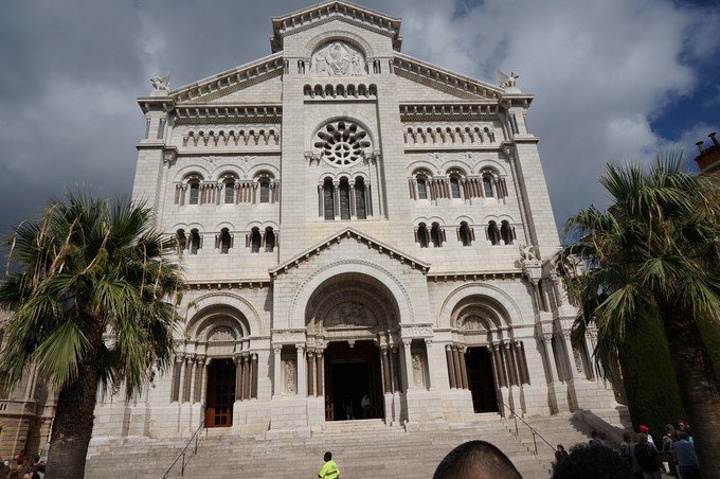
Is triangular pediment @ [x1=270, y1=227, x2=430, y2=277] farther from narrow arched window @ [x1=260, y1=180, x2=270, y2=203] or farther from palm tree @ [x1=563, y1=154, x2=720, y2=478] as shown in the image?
palm tree @ [x1=563, y1=154, x2=720, y2=478]

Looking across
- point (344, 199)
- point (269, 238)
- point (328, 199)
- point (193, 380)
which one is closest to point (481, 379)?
point (344, 199)

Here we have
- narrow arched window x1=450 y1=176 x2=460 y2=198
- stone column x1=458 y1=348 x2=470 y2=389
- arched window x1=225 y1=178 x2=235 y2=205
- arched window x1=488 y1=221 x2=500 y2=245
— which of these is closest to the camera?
stone column x1=458 y1=348 x2=470 y2=389

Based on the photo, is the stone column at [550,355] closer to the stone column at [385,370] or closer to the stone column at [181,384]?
the stone column at [385,370]

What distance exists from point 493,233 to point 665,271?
50.8ft

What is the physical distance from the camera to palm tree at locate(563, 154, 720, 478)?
8883 mm

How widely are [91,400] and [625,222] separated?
12014mm

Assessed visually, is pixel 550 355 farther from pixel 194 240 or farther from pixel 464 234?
pixel 194 240

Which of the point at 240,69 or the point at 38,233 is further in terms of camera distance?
the point at 240,69

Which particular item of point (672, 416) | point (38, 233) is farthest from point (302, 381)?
Result: point (672, 416)

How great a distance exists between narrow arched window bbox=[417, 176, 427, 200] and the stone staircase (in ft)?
38.4

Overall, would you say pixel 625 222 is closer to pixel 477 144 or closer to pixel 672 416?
pixel 672 416

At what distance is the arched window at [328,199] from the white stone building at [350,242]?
7 centimetres

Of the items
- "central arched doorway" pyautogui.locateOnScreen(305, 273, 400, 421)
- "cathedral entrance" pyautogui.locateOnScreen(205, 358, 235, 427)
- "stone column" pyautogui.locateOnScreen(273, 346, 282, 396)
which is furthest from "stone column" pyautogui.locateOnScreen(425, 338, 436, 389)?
"cathedral entrance" pyautogui.locateOnScreen(205, 358, 235, 427)

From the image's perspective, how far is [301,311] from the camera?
20.0 meters
